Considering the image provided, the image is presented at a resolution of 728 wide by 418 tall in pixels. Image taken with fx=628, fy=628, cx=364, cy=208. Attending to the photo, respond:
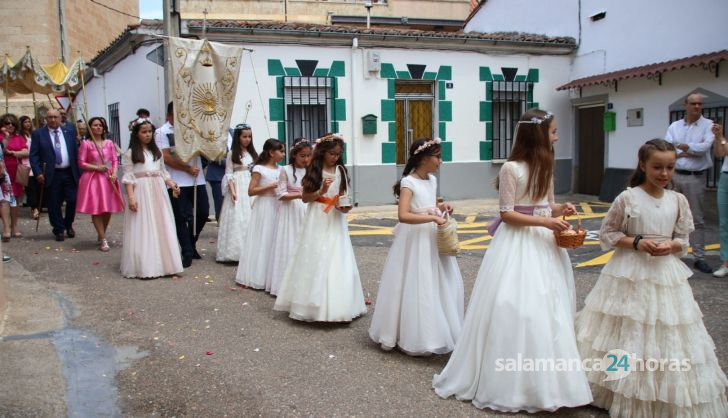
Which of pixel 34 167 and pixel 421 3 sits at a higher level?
pixel 421 3

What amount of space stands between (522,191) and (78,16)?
868 inches

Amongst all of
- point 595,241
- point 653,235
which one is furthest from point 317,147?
point 595,241

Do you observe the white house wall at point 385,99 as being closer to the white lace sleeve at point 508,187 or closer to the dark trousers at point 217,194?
the dark trousers at point 217,194

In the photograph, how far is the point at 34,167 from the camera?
9.10m

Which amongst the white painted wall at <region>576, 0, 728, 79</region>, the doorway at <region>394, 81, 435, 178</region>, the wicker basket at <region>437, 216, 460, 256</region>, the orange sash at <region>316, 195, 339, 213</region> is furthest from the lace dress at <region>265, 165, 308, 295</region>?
the white painted wall at <region>576, 0, 728, 79</region>

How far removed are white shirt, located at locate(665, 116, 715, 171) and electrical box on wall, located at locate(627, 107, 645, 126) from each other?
609cm

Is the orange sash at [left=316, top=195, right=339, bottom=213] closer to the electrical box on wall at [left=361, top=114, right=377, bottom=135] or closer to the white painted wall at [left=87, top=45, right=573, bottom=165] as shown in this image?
the white painted wall at [left=87, top=45, right=573, bottom=165]

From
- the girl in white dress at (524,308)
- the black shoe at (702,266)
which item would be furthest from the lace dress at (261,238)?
the black shoe at (702,266)

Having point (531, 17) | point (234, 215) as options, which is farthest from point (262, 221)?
point (531, 17)

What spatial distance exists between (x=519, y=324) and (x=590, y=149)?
41.3 ft

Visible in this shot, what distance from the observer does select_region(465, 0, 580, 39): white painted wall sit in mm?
15031

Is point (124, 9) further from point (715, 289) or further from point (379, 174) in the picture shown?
point (715, 289)

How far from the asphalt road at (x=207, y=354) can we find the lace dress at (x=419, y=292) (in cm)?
16

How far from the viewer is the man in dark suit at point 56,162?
906 cm
